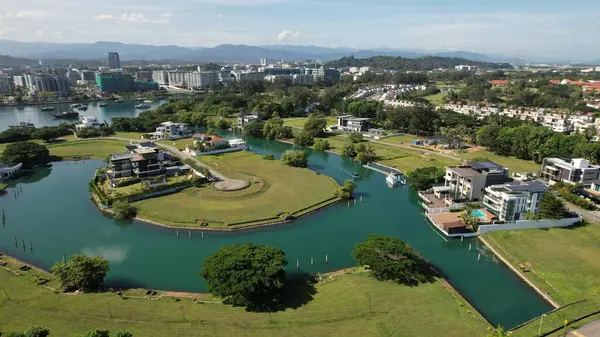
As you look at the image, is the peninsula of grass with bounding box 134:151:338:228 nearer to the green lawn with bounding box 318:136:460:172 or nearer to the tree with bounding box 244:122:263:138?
the green lawn with bounding box 318:136:460:172

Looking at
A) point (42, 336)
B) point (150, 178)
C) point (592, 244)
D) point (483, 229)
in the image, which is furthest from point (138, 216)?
point (592, 244)

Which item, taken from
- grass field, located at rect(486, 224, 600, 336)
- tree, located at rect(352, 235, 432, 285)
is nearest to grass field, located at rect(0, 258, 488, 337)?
tree, located at rect(352, 235, 432, 285)

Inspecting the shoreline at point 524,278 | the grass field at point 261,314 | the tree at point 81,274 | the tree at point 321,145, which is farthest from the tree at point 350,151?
the tree at point 81,274

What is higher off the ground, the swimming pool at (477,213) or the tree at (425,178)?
the tree at (425,178)

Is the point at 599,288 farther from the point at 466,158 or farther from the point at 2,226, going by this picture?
the point at 2,226

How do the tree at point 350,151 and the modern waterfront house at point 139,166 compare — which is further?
the tree at point 350,151

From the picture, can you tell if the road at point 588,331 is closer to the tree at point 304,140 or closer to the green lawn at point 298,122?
the tree at point 304,140

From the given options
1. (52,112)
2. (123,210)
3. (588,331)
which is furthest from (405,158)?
(52,112)
